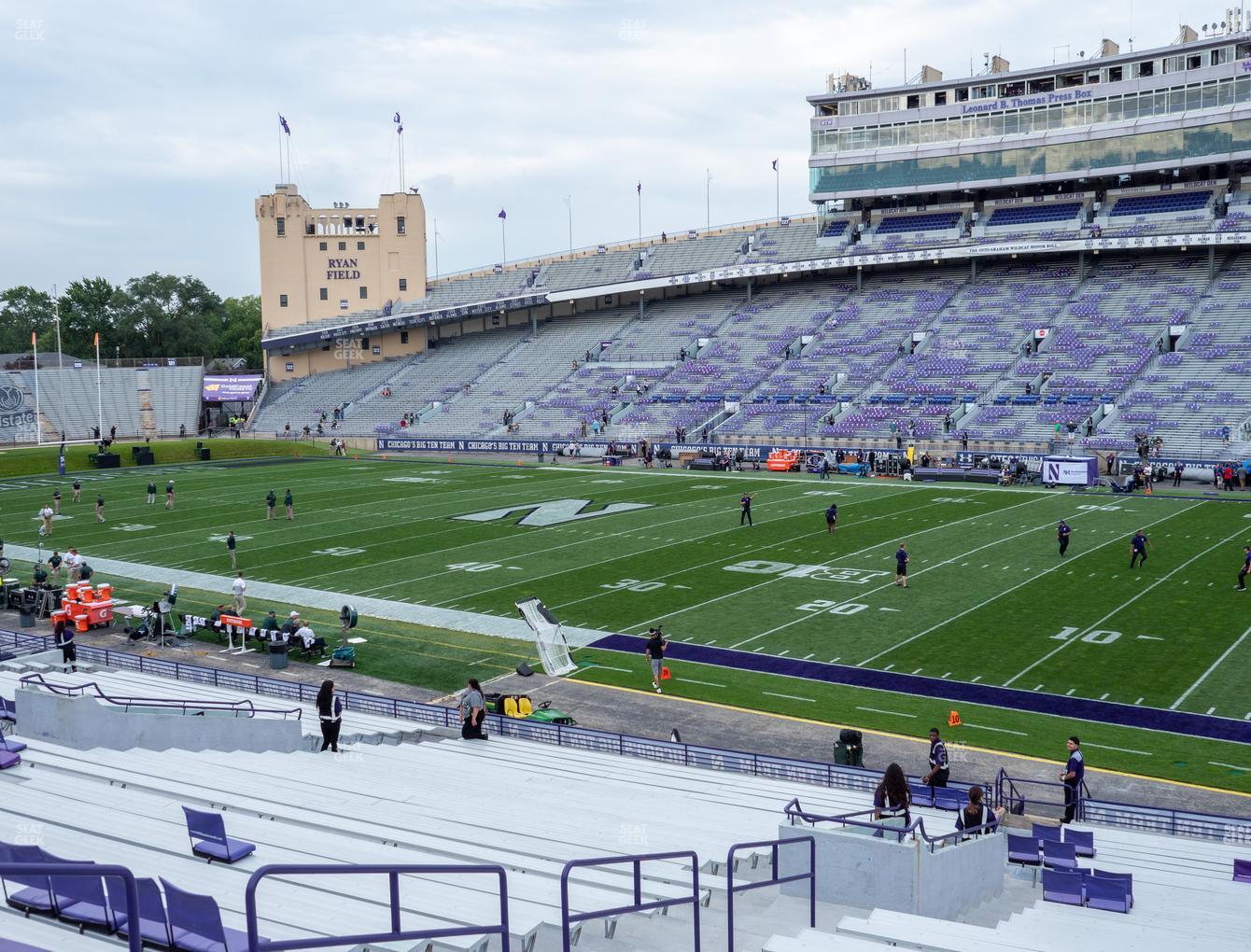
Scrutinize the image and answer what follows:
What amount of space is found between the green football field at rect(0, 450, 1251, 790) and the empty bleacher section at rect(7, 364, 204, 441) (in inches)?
1056

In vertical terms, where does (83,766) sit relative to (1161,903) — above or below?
above

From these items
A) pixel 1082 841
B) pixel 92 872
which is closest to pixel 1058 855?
pixel 1082 841

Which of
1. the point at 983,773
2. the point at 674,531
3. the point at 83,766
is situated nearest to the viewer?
the point at 83,766

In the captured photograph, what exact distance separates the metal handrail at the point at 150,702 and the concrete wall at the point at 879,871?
24.3 feet

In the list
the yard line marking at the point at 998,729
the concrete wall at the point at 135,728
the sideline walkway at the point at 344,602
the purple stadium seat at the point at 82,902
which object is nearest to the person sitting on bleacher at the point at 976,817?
the yard line marking at the point at 998,729

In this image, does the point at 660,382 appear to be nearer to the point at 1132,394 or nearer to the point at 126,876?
the point at 1132,394

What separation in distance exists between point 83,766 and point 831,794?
7870mm

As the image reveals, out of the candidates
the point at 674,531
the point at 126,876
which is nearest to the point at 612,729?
the point at 126,876

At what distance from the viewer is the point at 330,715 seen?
1352 centimetres

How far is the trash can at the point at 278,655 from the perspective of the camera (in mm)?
21328

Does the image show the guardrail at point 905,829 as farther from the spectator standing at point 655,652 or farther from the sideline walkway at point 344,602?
the sideline walkway at point 344,602

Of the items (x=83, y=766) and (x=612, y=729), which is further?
(x=612, y=729)

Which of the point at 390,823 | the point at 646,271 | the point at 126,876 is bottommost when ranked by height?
the point at 390,823

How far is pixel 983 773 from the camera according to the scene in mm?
15625
